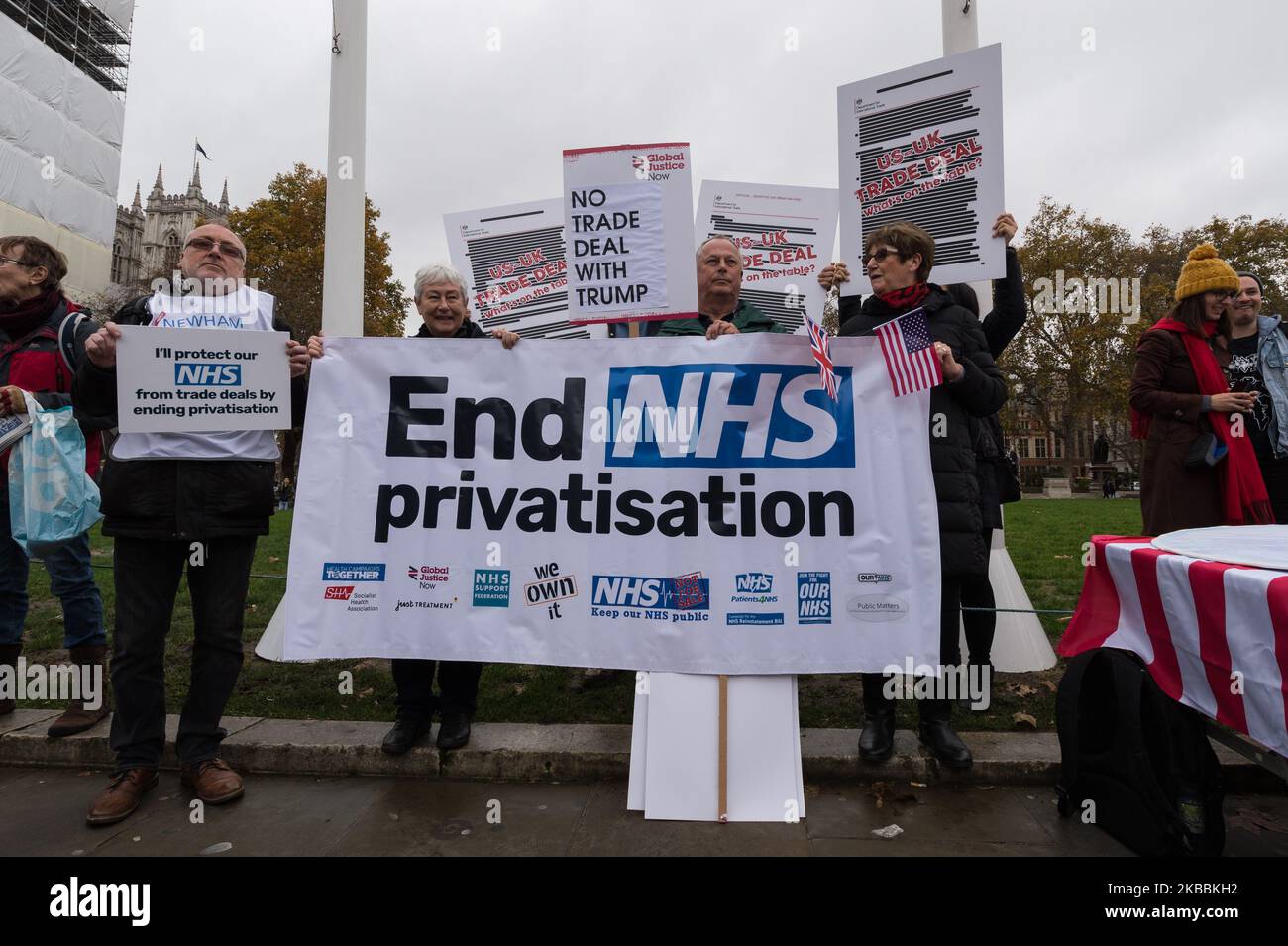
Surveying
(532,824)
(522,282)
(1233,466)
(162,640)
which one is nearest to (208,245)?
(162,640)

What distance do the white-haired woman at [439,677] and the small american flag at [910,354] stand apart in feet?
5.50

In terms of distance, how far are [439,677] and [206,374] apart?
1.70 metres

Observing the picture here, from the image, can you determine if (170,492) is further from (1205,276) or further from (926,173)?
(1205,276)

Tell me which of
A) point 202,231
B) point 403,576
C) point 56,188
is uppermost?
point 56,188

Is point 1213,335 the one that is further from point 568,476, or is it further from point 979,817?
point 568,476

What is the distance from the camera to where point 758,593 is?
3.26m

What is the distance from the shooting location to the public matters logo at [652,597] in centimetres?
327

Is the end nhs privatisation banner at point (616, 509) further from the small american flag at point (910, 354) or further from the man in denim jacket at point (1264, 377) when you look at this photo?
the man in denim jacket at point (1264, 377)

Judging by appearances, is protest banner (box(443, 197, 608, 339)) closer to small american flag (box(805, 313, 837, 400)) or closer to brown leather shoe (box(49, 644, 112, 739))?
small american flag (box(805, 313, 837, 400))

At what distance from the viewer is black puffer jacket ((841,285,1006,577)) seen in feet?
10.9

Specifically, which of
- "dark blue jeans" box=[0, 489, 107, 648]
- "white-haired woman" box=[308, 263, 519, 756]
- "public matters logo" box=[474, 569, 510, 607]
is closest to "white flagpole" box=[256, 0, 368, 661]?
"dark blue jeans" box=[0, 489, 107, 648]

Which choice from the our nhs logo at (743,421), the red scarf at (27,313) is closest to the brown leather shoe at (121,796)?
the red scarf at (27,313)

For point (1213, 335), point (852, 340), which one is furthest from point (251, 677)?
point (1213, 335)

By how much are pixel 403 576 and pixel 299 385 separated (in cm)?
101
